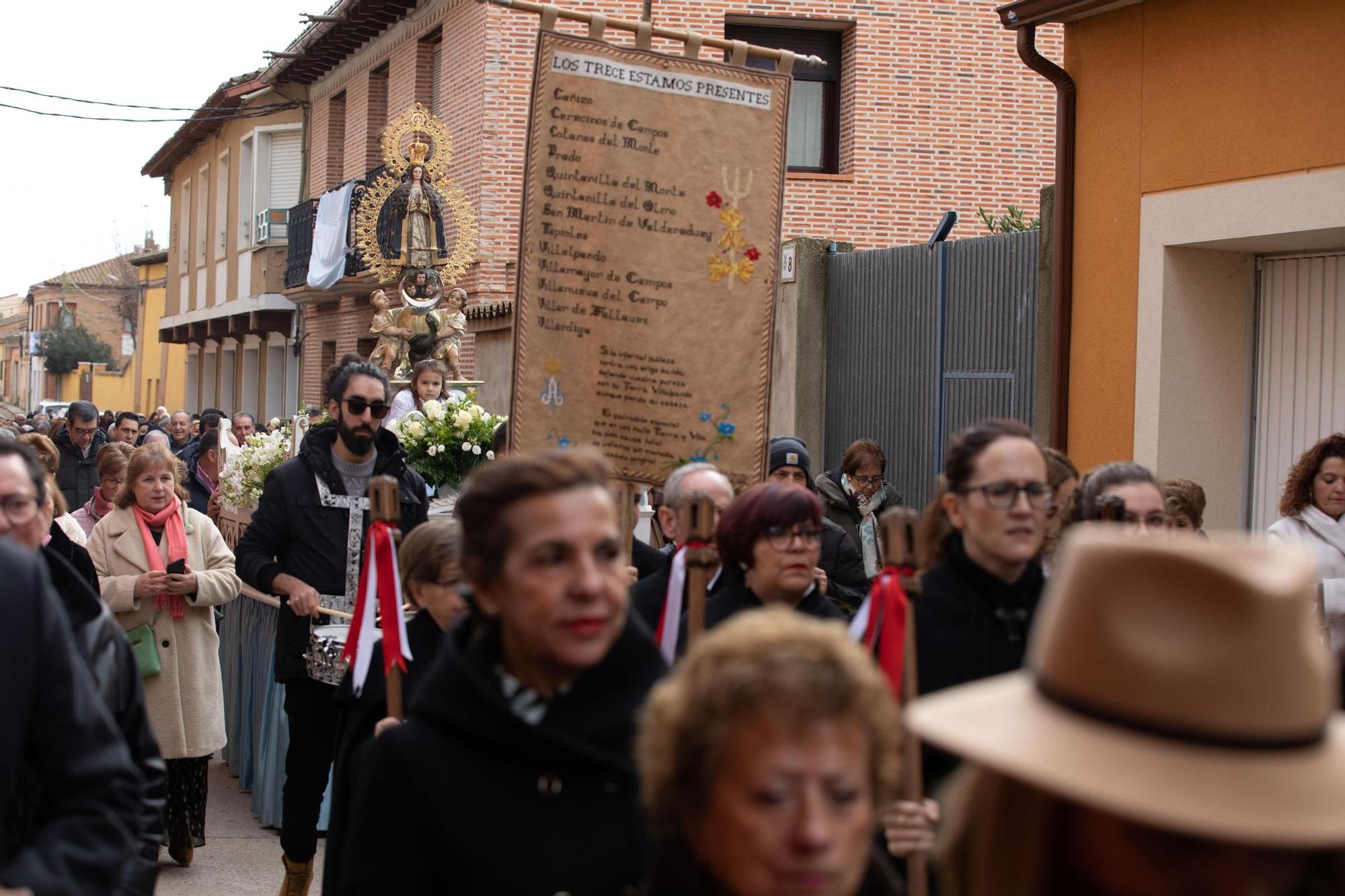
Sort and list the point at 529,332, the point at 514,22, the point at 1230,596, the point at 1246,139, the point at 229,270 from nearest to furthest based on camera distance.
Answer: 1. the point at 1230,596
2. the point at 529,332
3. the point at 1246,139
4. the point at 514,22
5. the point at 229,270

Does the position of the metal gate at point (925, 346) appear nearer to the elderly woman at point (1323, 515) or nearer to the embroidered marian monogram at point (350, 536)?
the elderly woman at point (1323, 515)

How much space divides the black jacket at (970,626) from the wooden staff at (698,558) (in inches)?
20.4

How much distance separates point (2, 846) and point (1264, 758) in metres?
2.12

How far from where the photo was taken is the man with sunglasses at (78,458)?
13.5 m

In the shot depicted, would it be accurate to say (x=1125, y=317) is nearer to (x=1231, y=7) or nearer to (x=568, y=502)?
(x=1231, y=7)

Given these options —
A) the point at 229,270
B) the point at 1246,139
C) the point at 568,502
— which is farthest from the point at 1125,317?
the point at 229,270

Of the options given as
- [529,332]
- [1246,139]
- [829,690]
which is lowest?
[829,690]

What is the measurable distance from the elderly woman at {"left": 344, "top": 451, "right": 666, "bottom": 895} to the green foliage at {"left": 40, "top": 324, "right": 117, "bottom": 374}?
76.1 m

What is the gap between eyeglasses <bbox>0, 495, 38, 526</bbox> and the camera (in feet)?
12.4

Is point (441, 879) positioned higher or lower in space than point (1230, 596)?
lower

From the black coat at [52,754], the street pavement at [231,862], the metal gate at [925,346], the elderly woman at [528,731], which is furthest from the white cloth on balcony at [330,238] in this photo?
the elderly woman at [528,731]

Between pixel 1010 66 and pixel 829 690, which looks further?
pixel 1010 66

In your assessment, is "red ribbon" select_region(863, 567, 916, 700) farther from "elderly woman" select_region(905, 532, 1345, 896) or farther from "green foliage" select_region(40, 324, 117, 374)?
"green foliage" select_region(40, 324, 117, 374)

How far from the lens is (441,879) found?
105 inches
